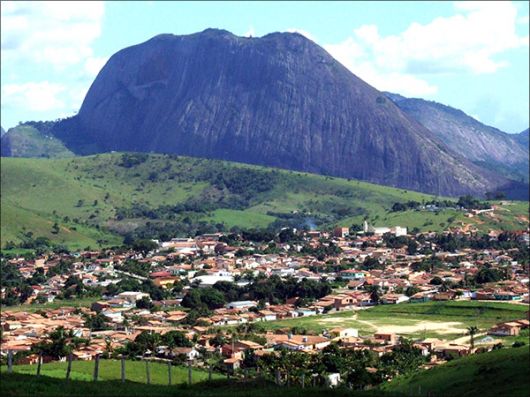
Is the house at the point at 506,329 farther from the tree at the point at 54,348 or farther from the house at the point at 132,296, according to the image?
the house at the point at 132,296

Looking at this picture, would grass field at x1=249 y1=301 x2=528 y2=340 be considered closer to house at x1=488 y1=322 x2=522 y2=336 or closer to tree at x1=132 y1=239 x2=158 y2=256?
house at x1=488 y1=322 x2=522 y2=336

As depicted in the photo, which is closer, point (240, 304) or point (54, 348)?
point (54, 348)

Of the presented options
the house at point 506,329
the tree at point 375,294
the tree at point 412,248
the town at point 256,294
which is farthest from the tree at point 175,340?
the tree at point 412,248

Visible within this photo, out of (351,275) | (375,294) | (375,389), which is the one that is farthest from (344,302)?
(375,389)

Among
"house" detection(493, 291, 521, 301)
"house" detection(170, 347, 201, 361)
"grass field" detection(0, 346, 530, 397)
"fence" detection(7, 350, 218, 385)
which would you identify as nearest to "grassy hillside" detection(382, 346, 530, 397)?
"grass field" detection(0, 346, 530, 397)

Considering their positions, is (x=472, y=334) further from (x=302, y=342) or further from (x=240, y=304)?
(x=240, y=304)

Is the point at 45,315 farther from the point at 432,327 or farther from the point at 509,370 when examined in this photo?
the point at 509,370
